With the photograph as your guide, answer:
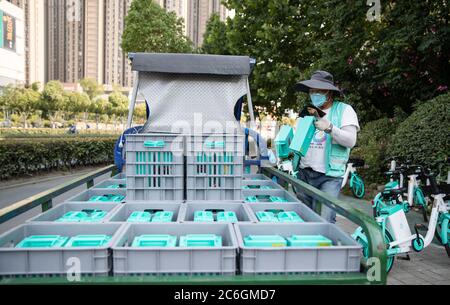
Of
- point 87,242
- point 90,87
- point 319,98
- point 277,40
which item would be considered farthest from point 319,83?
point 90,87

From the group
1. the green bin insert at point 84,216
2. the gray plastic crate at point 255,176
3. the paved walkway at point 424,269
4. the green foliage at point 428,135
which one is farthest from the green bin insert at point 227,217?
the green foliage at point 428,135

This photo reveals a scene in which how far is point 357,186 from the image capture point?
9.46 meters

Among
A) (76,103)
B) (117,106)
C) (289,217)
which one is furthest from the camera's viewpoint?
(117,106)

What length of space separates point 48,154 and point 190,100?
10.6 m

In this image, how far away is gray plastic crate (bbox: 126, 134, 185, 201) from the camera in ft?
10.5

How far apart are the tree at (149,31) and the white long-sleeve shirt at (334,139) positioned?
21.2 meters

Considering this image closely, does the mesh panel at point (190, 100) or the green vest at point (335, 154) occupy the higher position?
the mesh panel at point (190, 100)

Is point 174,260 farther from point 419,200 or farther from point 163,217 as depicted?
point 419,200

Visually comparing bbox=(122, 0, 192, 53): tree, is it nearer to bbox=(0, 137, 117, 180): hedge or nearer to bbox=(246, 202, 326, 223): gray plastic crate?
bbox=(0, 137, 117, 180): hedge

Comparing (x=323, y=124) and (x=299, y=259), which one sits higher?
(x=323, y=124)

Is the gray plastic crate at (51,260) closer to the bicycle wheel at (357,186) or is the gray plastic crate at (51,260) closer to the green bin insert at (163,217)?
the green bin insert at (163,217)

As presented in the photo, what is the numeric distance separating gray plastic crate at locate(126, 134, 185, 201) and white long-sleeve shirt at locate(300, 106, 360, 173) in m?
1.30

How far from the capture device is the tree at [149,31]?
2325cm
